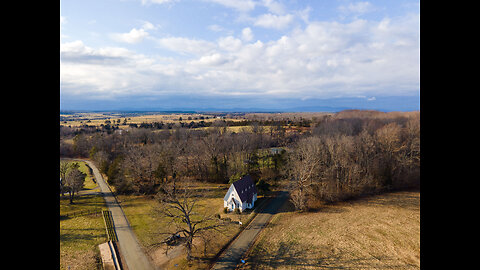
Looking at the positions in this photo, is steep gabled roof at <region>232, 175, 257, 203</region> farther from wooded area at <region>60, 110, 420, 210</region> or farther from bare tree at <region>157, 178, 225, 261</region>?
bare tree at <region>157, 178, 225, 261</region>

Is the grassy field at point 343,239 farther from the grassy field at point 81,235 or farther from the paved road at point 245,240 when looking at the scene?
the grassy field at point 81,235

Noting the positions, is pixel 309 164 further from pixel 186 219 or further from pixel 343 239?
pixel 186 219

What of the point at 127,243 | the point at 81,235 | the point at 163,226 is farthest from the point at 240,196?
the point at 81,235

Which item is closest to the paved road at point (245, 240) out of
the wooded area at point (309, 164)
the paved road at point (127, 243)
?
the wooded area at point (309, 164)
